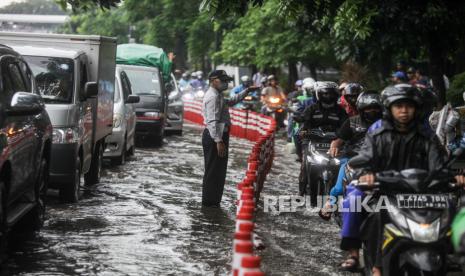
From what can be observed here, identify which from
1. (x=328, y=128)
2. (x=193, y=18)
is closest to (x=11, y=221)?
(x=328, y=128)

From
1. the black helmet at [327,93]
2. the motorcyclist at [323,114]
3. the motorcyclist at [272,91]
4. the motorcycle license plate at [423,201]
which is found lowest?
the motorcycle license plate at [423,201]

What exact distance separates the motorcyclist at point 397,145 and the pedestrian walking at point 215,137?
18.7ft

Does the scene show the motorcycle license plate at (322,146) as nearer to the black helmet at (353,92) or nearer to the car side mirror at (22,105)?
the black helmet at (353,92)

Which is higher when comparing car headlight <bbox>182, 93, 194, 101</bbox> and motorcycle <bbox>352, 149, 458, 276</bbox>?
car headlight <bbox>182, 93, 194, 101</bbox>

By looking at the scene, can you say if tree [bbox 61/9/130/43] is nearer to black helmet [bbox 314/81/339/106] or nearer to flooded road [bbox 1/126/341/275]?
flooded road [bbox 1/126/341/275]

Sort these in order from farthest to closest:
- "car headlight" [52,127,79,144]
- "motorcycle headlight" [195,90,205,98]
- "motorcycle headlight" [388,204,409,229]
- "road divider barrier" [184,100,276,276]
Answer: "motorcycle headlight" [195,90,205,98], "car headlight" [52,127,79,144], "motorcycle headlight" [388,204,409,229], "road divider barrier" [184,100,276,276]

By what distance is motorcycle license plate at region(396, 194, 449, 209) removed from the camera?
316 inches

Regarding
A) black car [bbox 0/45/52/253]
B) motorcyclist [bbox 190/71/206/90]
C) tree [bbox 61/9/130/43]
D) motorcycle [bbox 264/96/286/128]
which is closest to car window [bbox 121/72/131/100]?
black car [bbox 0/45/52/253]

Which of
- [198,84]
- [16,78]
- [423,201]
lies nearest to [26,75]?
[16,78]

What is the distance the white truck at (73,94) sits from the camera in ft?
46.1

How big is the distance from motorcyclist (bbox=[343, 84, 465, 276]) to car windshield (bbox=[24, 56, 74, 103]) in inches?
261

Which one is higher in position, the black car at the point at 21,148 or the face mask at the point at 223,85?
the face mask at the point at 223,85

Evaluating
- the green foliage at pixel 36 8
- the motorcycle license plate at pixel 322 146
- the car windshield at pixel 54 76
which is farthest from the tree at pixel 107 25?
the green foliage at pixel 36 8

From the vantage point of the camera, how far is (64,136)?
1398 centimetres
